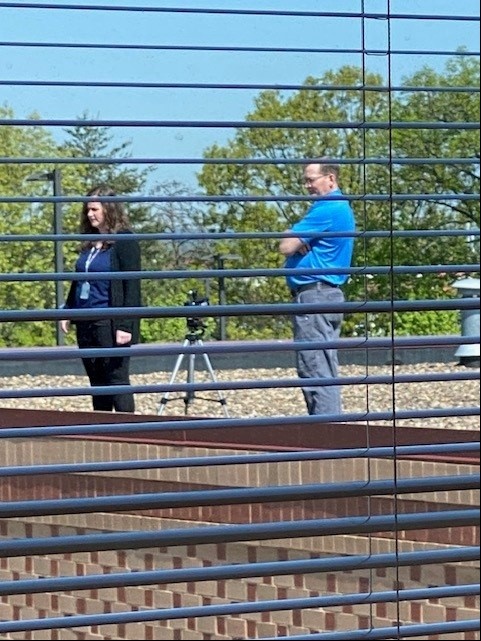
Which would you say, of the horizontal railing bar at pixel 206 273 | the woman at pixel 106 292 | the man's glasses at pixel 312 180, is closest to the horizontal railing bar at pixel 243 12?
the horizontal railing bar at pixel 206 273

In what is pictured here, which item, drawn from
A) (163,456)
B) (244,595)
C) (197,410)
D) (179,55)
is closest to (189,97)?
(179,55)

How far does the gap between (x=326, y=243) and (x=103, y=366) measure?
61 cm

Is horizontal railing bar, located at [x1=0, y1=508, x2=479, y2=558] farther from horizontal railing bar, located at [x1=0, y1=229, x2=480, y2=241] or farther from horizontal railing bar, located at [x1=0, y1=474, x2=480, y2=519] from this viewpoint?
horizontal railing bar, located at [x1=0, y1=229, x2=480, y2=241]

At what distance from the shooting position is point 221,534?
166cm

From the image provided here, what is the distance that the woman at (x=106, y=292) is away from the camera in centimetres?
243

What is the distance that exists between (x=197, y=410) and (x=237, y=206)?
42.5 inches

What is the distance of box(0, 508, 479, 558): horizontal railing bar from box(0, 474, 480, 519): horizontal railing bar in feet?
0.12

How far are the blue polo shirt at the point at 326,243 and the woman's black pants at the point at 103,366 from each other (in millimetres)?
398

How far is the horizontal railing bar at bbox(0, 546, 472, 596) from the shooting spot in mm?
A: 1621

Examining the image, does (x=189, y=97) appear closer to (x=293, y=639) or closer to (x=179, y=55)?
(x=179, y=55)

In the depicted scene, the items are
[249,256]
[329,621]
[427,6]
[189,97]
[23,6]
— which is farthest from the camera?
[329,621]

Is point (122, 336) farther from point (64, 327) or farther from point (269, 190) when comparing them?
point (269, 190)

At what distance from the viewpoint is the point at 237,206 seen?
9.21 feet

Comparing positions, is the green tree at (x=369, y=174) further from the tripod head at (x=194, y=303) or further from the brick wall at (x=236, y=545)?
the brick wall at (x=236, y=545)
